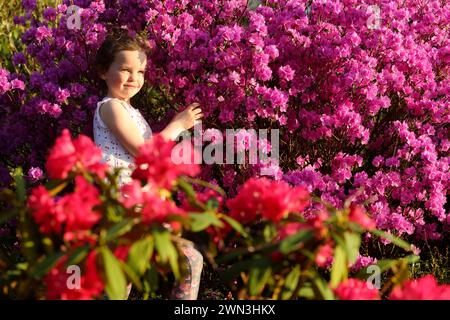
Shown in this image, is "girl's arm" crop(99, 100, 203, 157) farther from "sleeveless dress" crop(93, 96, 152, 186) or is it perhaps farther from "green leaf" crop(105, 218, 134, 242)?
"green leaf" crop(105, 218, 134, 242)

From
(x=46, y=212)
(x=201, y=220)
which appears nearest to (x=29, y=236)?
(x=46, y=212)

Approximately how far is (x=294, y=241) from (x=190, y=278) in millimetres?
1191

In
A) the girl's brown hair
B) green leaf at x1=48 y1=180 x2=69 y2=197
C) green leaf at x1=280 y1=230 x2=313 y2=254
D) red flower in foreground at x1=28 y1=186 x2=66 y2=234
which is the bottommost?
green leaf at x1=280 y1=230 x2=313 y2=254

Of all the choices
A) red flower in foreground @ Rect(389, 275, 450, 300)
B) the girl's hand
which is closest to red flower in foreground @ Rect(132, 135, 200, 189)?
red flower in foreground @ Rect(389, 275, 450, 300)

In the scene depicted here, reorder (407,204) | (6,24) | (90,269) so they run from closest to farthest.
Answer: (90,269)
(407,204)
(6,24)

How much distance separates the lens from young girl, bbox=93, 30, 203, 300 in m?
3.17

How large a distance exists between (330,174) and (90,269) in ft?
8.82

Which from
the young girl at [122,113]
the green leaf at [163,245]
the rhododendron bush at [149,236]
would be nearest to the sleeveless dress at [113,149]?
the young girl at [122,113]

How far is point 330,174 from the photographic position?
4223mm

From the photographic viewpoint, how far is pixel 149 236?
1.85 metres

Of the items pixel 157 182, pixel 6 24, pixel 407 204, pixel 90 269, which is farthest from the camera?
pixel 6 24

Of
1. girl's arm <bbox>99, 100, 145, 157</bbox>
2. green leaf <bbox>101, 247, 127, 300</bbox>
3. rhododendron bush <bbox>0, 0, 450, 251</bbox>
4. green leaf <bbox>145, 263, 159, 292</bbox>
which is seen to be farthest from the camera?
rhododendron bush <bbox>0, 0, 450, 251</bbox>
